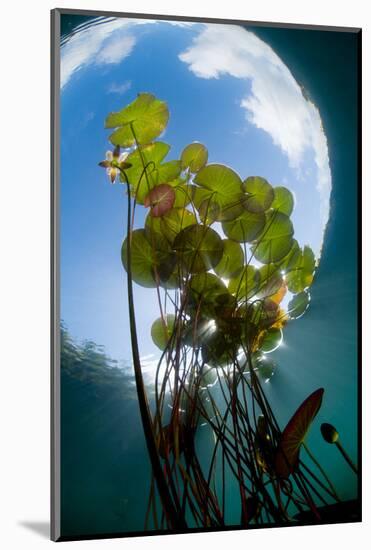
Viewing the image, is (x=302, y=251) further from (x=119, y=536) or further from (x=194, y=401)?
(x=119, y=536)

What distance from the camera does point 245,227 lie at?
164 inches

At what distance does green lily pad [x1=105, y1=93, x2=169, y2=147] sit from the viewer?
399cm

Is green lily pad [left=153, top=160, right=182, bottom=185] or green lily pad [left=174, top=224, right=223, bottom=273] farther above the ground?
green lily pad [left=153, top=160, right=182, bottom=185]

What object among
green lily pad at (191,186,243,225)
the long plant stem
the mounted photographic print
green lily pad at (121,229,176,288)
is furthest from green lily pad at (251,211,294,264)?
the long plant stem

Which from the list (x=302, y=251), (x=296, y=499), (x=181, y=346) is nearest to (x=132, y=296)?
(x=181, y=346)

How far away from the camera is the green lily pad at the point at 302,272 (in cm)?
420

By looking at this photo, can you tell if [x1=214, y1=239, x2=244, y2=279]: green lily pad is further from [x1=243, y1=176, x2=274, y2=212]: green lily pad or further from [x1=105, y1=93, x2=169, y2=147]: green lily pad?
[x1=105, y1=93, x2=169, y2=147]: green lily pad

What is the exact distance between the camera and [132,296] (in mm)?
3971

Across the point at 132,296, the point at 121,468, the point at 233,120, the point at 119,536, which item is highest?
the point at 233,120

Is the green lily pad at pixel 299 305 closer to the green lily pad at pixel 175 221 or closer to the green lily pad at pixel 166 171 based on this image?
the green lily pad at pixel 175 221

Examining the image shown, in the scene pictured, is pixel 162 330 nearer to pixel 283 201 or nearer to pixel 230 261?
pixel 230 261

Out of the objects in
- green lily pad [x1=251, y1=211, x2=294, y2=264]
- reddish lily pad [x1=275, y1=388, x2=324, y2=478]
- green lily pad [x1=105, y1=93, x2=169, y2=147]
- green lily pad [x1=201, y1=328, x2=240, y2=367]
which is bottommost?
reddish lily pad [x1=275, y1=388, x2=324, y2=478]

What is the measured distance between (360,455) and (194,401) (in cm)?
85

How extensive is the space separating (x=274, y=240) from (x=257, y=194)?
0.22m
